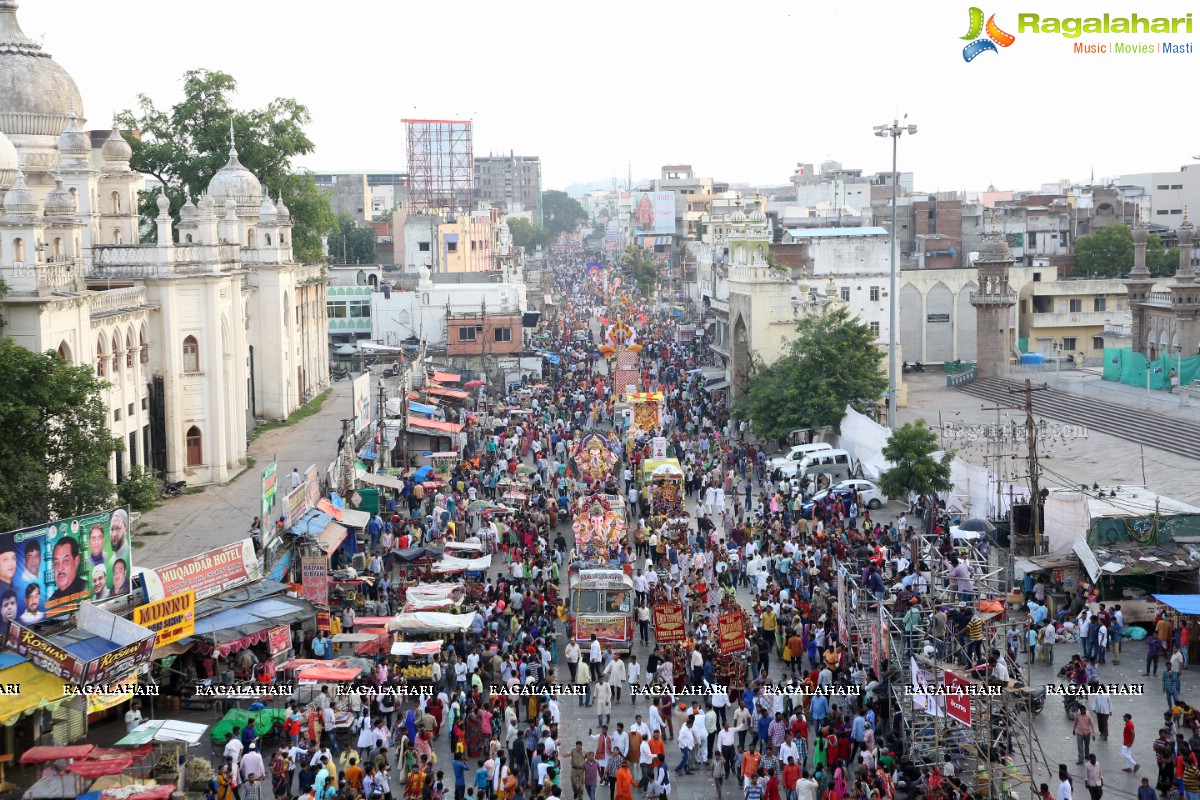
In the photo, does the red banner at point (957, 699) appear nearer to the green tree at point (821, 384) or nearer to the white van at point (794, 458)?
the white van at point (794, 458)

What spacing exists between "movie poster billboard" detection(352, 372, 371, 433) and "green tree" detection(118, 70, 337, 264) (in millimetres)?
16621

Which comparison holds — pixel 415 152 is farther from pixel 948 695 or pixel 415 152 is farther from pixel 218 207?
pixel 948 695

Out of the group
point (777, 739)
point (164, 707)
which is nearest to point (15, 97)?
point (164, 707)

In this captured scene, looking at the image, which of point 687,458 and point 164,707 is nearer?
point 164,707

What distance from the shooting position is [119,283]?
1302 inches

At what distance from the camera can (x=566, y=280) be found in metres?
130

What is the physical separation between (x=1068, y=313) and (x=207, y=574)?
4662cm

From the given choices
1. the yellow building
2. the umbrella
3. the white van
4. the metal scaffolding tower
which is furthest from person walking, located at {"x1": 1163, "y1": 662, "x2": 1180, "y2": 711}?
the metal scaffolding tower

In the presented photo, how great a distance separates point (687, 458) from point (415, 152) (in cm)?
6274

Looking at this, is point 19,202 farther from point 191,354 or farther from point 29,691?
point 29,691

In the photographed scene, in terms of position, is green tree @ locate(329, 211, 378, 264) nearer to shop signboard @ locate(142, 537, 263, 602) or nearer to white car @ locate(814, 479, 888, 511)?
white car @ locate(814, 479, 888, 511)

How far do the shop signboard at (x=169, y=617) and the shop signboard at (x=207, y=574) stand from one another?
0.77 feet

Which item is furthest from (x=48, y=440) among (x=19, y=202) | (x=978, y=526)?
(x=978, y=526)

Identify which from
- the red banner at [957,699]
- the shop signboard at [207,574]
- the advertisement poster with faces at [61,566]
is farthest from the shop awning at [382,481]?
the red banner at [957,699]
